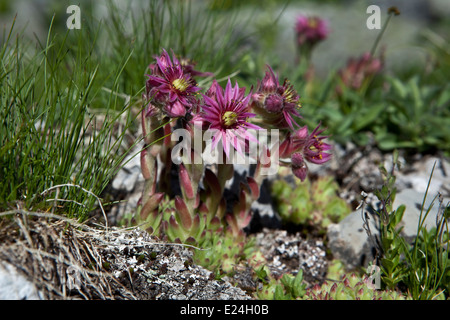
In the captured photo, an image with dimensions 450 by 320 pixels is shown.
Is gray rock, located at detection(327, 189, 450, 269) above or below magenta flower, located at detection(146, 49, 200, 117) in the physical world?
below

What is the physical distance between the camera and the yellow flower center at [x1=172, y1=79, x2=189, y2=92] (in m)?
2.55

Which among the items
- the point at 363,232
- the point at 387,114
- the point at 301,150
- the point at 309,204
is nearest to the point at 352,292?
the point at 363,232

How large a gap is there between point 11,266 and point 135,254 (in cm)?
71

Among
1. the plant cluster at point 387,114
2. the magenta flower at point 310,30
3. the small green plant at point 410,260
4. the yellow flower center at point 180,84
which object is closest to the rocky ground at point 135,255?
the small green plant at point 410,260

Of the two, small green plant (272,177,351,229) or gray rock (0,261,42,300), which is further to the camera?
small green plant (272,177,351,229)

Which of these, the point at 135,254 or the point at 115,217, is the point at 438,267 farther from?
the point at 115,217

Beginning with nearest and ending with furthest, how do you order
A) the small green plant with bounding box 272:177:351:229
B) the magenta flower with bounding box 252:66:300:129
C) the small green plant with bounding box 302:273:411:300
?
the magenta flower with bounding box 252:66:300:129, the small green plant with bounding box 302:273:411:300, the small green plant with bounding box 272:177:351:229

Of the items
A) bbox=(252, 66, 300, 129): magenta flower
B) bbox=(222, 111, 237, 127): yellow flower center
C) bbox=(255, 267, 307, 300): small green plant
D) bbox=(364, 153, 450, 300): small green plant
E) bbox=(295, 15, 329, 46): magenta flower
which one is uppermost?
bbox=(295, 15, 329, 46): magenta flower

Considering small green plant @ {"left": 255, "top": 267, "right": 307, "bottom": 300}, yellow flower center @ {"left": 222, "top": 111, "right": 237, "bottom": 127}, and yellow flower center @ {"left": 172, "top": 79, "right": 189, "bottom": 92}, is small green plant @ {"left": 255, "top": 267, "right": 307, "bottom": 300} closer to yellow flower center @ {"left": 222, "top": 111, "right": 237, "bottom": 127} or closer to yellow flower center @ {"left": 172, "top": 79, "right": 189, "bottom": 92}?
yellow flower center @ {"left": 222, "top": 111, "right": 237, "bottom": 127}

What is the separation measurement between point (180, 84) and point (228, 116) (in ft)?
1.04

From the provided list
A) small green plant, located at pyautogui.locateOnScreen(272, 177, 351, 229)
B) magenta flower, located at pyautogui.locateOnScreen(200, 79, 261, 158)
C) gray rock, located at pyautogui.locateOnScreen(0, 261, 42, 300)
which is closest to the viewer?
gray rock, located at pyautogui.locateOnScreen(0, 261, 42, 300)

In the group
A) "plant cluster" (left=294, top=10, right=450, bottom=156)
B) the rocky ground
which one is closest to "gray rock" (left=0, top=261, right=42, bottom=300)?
the rocky ground

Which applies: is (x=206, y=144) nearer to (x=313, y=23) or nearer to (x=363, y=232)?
(x=363, y=232)
